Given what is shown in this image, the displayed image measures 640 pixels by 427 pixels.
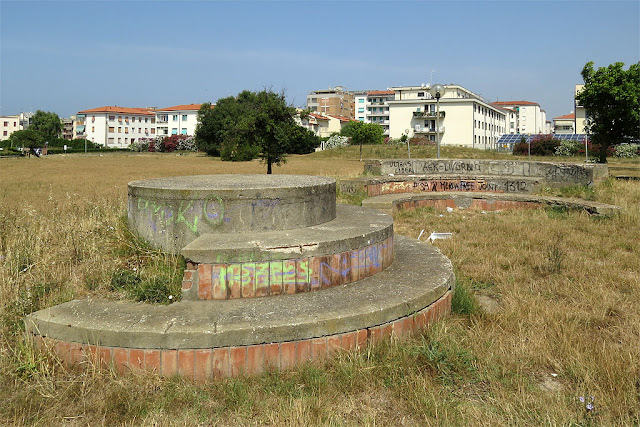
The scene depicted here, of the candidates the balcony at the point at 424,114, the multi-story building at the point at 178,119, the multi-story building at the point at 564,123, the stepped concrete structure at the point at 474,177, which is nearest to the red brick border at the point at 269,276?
the stepped concrete structure at the point at 474,177

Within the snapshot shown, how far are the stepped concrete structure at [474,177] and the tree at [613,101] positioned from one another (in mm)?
12174

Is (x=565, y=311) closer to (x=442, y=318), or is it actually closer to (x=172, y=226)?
(x=442, y=318)

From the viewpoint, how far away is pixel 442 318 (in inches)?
163

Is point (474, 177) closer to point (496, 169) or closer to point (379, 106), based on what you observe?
point (496, 169)

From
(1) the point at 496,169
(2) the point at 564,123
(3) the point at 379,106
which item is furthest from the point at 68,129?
(1) the point at 496,169

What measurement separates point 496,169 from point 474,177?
5.44 feet

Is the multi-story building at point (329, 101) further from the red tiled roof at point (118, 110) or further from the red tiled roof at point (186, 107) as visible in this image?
the red tiled roof at point (118, 110)

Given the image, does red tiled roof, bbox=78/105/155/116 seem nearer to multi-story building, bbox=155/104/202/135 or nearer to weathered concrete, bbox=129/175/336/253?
multi-story building, bbox=155/104/202/135

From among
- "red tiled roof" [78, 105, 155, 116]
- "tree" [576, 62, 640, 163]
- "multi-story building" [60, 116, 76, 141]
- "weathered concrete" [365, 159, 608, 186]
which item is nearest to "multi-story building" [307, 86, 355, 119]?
"red tiled roof" [78, 105, 155, 116]

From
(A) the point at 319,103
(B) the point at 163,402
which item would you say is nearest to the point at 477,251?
(B) the point at 163,402

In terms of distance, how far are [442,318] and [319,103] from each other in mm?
110994

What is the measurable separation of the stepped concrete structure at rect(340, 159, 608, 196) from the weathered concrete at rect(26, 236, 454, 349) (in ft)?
29.5

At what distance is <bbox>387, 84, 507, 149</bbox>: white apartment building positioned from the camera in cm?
6738

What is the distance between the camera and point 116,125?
105 m
